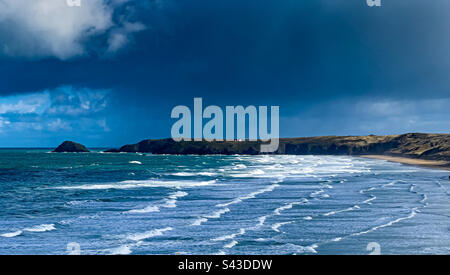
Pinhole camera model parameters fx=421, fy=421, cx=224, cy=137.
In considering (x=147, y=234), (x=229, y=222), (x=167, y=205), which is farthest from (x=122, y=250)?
(x=167, y=205)

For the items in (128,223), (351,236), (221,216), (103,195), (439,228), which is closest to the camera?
(351,236)

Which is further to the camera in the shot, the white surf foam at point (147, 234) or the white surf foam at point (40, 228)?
the white surf foam at point (40, 228)

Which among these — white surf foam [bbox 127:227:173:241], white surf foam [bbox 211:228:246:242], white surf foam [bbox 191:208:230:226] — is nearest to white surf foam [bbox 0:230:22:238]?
white surf foam [bbox 127:227:173:241]

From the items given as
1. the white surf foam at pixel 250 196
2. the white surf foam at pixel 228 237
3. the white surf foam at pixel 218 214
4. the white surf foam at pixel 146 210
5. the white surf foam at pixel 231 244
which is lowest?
the white surf foam at pixel 250 196

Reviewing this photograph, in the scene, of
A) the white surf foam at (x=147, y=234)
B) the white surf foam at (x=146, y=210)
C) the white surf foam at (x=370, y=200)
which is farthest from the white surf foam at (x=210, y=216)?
the white surf foam at (x=370, y=200)

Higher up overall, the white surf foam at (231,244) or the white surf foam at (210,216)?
the white surf foam at (231,244)

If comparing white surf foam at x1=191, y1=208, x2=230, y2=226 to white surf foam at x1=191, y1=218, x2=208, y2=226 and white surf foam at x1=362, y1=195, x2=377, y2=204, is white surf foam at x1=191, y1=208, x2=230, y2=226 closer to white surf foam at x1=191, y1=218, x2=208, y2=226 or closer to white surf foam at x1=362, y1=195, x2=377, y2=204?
white surf foam at x1=191, y1=218, x2=208, y2=226

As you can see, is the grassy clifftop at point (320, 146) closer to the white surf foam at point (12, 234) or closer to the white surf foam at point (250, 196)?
the white surf foam at point (250, 196)

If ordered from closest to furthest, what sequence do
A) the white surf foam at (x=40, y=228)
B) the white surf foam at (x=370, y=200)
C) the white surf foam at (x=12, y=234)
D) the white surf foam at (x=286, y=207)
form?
the white surf foam at (x=12, y=234) < the white surf foam at (x=40, y=228) < the white surf foam at (x=286, y=207) < the white surf foam at (x=370, y=200)

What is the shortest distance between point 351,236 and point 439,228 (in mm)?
4670

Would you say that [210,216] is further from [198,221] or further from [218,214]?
[198,221]
